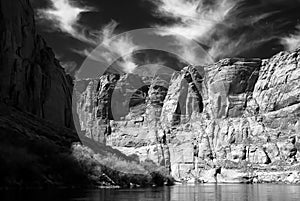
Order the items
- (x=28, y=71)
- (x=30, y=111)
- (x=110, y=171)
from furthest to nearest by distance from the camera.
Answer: (x=28, y=71)
(x=30, y=111)
(x=110, y=171)

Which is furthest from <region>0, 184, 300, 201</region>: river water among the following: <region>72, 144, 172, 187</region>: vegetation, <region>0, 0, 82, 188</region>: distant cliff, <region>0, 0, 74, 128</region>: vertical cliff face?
<region>0, 0, 74, 128</region>: vertical cliff face

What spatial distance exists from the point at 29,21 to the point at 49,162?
235 ft

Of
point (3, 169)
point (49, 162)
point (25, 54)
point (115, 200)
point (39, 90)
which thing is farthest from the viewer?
point (39, 90)

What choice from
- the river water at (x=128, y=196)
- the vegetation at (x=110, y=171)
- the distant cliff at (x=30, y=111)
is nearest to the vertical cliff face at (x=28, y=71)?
the distant cliff at (x=30, y=111)

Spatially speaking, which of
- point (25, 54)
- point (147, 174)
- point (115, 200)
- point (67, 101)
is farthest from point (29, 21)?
point (115, 200)

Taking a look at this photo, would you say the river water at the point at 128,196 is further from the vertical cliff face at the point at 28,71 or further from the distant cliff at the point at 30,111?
the vertical cliff face at the point at 28,71

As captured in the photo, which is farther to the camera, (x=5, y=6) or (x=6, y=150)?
(x=5, y=6)

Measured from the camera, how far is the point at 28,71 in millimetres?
141125

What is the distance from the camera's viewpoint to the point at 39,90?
148 meters

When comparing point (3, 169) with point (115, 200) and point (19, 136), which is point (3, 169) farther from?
point (115, 200)

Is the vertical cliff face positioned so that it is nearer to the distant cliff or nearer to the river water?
the distant cliff

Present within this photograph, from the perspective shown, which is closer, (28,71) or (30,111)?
(30,111)

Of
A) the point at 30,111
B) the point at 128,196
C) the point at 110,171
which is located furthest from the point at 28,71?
the point at 128,196

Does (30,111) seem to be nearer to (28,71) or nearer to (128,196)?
(28,71)
